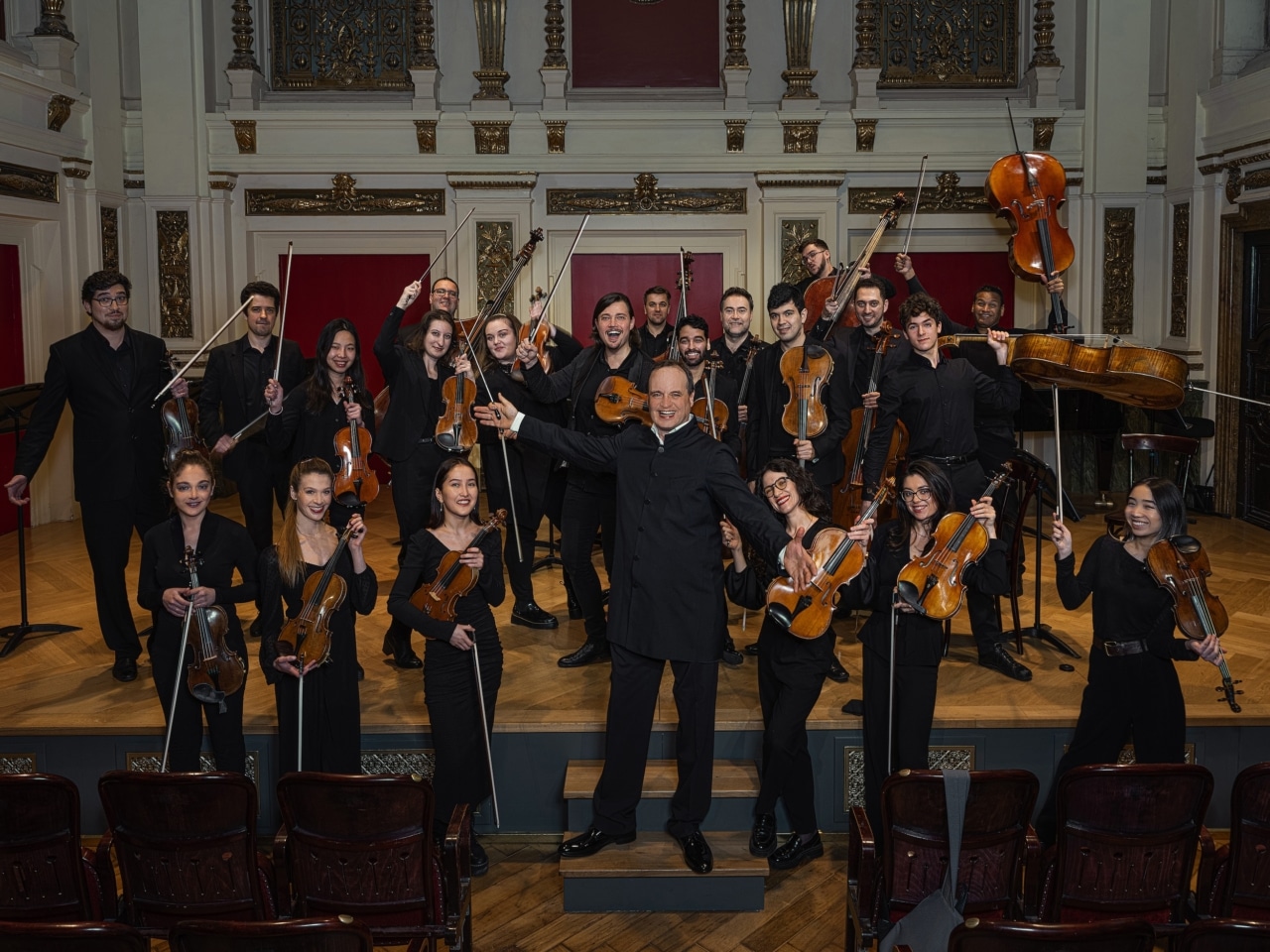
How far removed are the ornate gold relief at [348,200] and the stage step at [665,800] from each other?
5.51 meters

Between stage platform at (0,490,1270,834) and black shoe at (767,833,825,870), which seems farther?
stage platform at (0,490,1270,834)

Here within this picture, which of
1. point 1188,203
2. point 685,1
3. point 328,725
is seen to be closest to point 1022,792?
point 328,725

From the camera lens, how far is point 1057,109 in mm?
8562

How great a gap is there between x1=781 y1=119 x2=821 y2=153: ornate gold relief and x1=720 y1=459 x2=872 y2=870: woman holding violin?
17.0 ft

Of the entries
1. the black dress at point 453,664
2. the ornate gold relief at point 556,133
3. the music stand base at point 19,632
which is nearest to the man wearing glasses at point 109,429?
the music stand base at point 19,632

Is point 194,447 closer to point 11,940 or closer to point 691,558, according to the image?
point 691,558

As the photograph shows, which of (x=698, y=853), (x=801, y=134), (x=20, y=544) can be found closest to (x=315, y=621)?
(x=698, y=853)

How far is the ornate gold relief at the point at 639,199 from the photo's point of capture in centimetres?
880

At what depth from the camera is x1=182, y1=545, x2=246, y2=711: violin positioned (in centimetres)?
390

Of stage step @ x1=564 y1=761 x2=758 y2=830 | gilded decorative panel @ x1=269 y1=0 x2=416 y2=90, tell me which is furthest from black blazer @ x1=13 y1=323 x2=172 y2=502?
gilded decorative panel @ x1=269 y1=0 x2=416 y2=90

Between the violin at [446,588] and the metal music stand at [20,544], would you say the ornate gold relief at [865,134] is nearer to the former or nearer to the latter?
the metal music stand at [20,544]

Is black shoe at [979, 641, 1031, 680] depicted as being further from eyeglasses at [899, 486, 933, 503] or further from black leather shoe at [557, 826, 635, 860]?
black leather shoe at [557, 826, 635, 860]

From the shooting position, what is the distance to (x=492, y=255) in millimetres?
8789

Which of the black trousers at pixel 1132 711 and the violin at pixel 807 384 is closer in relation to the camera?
the black trousers at pixel 1132 711
